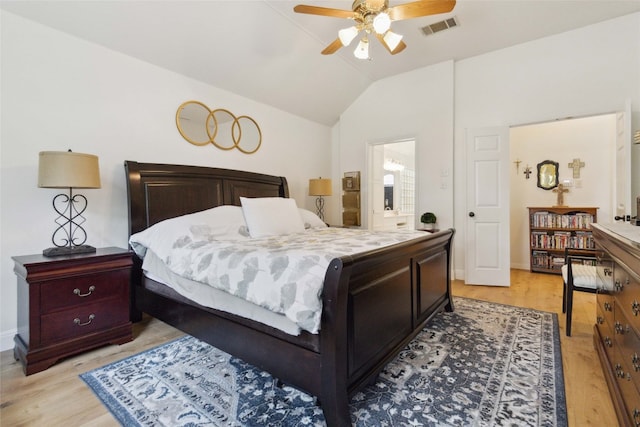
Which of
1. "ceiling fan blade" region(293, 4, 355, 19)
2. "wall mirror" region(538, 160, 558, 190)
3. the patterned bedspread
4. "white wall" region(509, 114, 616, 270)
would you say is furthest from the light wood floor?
"ceiling fan blade" region(293, 4, 355, 19)

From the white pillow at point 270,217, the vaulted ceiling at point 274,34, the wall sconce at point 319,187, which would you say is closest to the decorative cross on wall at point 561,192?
the vaulted ceiling at point 274,34

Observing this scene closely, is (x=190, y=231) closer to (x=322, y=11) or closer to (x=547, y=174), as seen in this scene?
(x=322, y=11)

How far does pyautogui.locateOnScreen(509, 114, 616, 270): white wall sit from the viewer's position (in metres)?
4.41

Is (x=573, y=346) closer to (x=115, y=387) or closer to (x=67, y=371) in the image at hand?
(x=115, y=387)

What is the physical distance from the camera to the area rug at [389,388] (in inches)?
60.5

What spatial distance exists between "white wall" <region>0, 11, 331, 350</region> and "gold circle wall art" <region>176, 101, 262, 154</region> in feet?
0.27

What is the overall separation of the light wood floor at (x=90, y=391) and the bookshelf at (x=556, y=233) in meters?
1.98

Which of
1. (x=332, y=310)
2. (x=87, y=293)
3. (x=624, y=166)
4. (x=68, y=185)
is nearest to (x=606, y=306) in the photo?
(x=332, y=310)

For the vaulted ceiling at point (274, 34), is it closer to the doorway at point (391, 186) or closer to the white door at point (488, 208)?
the white door at point (488, 208)

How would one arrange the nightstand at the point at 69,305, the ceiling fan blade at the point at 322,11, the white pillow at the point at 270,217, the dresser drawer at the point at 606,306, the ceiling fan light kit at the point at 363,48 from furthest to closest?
the white pillow at the point at 270,217, the ceiling fan light kit at the point at 363,48, the ceiling fan blade at the point at 322,11, the nightstand at the point at 69,305, the dresser drawer at the point at 606,306

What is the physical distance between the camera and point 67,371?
204cm

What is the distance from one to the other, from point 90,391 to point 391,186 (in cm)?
628

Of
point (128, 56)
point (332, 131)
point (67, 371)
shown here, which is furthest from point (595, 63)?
point (67, 371)

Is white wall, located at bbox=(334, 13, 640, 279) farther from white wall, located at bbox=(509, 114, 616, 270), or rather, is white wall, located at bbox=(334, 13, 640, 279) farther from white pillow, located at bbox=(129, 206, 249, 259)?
white pillow, located at bbox=(129, 206, 249, 259)
